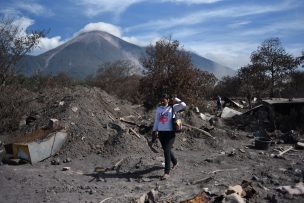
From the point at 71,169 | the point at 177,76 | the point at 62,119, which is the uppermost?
the point at 177,76

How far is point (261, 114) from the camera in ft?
61.3

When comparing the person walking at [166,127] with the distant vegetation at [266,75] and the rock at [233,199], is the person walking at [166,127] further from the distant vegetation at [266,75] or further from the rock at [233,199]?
the distant vegetation at [266,75]

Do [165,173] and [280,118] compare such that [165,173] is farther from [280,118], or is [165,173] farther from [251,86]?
[251,86]

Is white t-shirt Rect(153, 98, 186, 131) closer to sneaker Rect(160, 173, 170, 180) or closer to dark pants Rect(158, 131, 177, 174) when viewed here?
dark pants Rect(158, 131, 177, 174)

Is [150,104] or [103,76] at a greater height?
[103,76]

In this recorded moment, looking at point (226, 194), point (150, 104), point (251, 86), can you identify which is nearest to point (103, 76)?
point (251, 86)

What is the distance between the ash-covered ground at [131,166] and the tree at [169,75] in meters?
5.09

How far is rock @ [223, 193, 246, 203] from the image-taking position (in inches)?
237

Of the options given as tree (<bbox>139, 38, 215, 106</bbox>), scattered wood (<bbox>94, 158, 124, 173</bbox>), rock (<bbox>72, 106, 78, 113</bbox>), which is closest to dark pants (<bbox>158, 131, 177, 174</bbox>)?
scattered wood (<bbox>94, 158, 124, 173</bbox>)

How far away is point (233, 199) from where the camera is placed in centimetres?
607

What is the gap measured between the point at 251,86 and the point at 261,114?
14.0 meters

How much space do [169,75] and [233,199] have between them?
601 inches

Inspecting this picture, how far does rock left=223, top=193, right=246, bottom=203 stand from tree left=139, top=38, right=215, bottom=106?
1437 centimetres

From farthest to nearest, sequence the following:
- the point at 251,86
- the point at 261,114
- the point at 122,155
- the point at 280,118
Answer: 1. the point at 251,86
2. the point at 261,114
3. the point at 280,118
4. the point at 122,155
